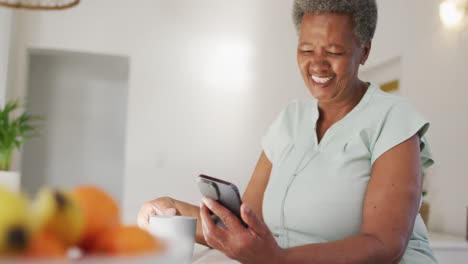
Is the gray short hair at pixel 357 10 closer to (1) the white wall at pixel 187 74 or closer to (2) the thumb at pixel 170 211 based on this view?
(2) the thumb at pixel 170 211

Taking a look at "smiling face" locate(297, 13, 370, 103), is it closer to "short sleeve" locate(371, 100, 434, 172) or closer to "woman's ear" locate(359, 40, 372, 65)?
"woman's ear" locate(359, 40, 372, 65)

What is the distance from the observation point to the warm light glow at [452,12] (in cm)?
327

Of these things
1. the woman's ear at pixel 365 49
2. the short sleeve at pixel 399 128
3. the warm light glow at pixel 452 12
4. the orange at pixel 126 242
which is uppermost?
the warm light glow at pixel 452 12

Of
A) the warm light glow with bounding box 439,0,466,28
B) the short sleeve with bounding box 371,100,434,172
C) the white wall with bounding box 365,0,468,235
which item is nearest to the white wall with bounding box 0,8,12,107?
the white wall with bounding box 365,0,468,235

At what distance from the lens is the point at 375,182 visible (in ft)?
3.75

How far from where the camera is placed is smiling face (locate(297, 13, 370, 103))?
4.45 ft

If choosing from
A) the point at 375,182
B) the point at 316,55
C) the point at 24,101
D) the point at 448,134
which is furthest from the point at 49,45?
the point at 375,182

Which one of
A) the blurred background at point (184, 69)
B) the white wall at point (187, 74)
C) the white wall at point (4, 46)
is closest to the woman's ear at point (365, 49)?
the blurred background at point (184, 69)

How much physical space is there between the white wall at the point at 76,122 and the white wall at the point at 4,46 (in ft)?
4.45

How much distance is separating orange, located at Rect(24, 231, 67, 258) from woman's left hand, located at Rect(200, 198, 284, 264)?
0.55 metres

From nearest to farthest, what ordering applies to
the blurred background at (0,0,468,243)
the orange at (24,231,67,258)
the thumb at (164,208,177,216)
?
the orange at (24,231,67,258) < the thumb at (164,208,177,216) < the blurred background at (0,0,468,243)

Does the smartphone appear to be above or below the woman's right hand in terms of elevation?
above

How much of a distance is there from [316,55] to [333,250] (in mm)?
562

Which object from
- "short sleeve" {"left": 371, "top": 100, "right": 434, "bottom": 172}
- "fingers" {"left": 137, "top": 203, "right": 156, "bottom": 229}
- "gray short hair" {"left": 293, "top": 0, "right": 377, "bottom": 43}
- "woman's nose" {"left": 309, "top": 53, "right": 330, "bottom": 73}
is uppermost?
"gray short hair" {"left": 293, "top": 0, "right": 377, "bottom": 43}
